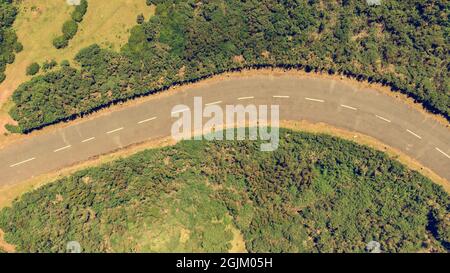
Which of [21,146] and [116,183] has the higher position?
[21,146]

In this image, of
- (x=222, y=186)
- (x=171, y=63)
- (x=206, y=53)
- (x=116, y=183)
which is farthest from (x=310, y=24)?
(x=116, y=183)

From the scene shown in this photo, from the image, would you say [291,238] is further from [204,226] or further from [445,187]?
[445,187]

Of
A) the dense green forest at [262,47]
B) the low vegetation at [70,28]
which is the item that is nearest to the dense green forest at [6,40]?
the dense green forest at [262,47]

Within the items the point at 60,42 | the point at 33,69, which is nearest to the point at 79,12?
the point at 60,42

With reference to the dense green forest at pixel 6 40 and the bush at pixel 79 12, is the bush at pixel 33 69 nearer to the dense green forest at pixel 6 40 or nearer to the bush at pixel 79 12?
the dense green forest at pixel 6 40

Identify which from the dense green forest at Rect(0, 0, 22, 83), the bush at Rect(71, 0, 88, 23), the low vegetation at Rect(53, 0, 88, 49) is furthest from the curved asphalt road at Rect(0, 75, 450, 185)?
the bush at Rect(71, 0, 88, 23)

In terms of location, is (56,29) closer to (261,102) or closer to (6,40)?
(6,40)

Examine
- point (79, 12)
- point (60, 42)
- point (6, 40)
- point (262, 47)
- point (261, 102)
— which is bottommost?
point (261, 102)
